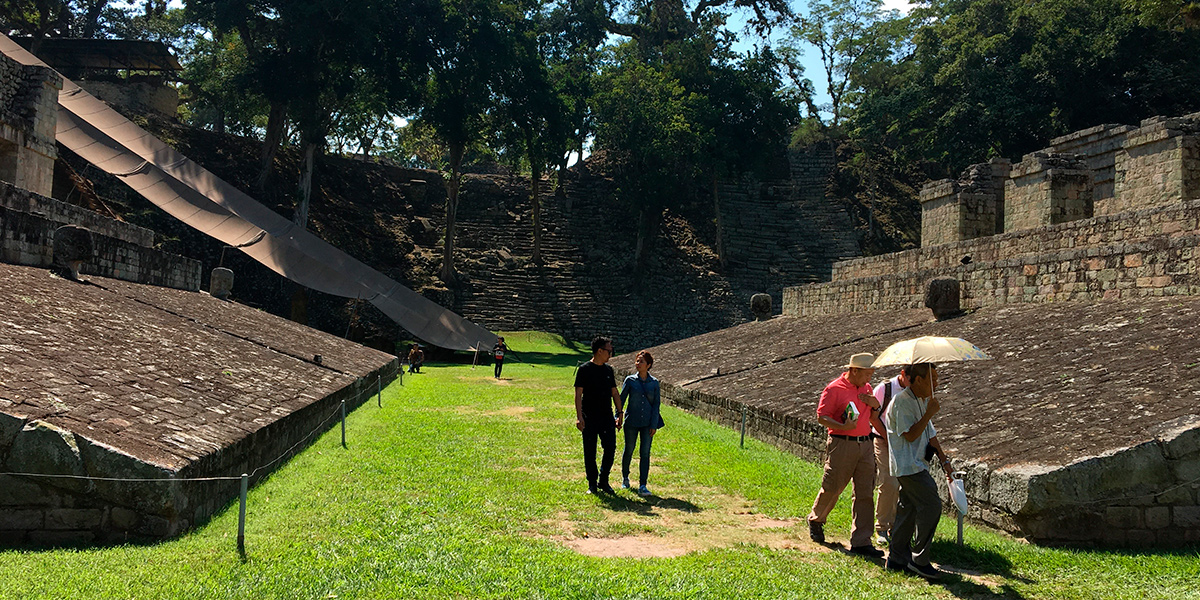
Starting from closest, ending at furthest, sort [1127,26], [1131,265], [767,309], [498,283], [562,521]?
[562,521] → [1131,265] → [767,309] → [1127,26] → [498,283]

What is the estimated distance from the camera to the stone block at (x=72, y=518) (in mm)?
5699

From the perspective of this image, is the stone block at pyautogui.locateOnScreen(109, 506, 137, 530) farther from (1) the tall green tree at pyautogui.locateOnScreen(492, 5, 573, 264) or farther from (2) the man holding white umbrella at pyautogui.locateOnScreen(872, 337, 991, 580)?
(1) the tall green tree at pyautogui.locateOnScreen(492, 5, 573, 264)

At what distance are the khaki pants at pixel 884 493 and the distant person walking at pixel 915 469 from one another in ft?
2.56

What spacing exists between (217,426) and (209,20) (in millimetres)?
33744

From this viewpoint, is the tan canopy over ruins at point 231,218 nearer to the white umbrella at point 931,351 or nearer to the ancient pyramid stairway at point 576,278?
the ancient pyramid stairway at point 576,278

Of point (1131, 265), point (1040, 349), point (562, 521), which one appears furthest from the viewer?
point (1131, 265)

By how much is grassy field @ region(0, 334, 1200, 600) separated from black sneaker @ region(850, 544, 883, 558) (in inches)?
5.9

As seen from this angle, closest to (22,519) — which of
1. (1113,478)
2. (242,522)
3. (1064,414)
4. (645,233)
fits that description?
(242,522)

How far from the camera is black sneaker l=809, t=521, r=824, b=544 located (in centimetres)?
672

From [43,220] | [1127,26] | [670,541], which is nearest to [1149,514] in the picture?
[670,541]

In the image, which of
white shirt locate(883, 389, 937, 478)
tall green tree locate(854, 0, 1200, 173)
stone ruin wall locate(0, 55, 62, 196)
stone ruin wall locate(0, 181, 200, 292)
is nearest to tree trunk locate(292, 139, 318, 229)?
stone ruin wall locate(0, 181, 200, 292)

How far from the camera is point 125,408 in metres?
6.88

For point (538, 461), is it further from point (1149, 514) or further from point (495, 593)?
point (1149, 514)

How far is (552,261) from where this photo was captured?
42375 mm
